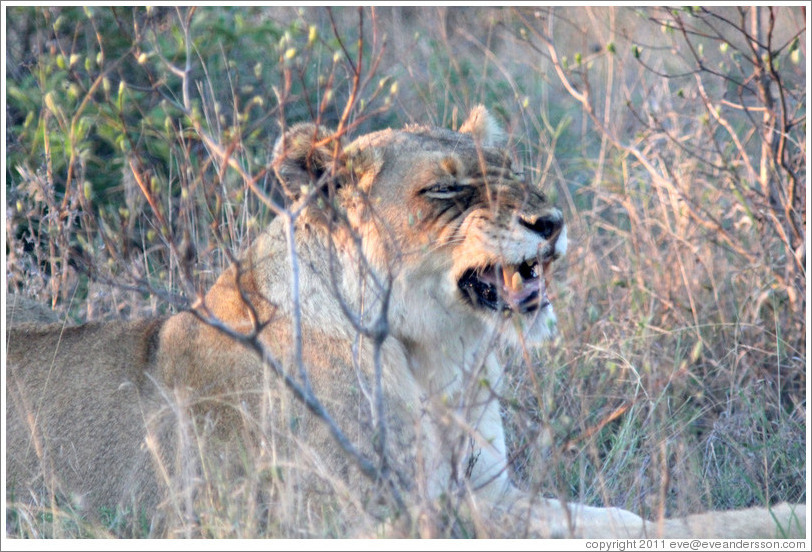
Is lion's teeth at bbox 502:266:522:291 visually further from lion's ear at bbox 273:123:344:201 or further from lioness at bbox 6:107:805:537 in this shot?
lion's ear at bbox 273:123:344:201

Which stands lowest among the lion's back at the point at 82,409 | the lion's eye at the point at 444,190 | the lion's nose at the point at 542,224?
the lion's back at the point at 82,409

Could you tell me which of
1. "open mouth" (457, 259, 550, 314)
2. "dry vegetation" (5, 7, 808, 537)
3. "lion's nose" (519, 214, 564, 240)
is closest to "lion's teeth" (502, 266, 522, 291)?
"open mouth" (457, 259, 550, 314)

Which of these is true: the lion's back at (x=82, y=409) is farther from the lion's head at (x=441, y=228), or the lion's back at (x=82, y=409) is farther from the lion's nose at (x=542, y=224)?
the lion's nose at (x=542, y=224)

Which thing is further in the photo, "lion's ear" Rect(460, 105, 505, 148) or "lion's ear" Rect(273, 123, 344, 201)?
"lion's ear" Rect(460, 105, 505, 148)

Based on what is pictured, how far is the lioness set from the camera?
3.12 meters

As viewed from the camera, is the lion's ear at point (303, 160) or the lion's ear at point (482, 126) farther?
the lion's ear at point (482, 126)

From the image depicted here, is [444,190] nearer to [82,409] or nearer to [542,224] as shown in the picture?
[542,224]

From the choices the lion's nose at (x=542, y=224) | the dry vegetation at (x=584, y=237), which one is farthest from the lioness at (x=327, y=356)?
the dry vegetation at (x=584, y=237)

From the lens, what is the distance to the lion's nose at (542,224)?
3254mm

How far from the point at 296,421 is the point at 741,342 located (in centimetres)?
240

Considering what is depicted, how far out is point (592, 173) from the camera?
7145 millimetres

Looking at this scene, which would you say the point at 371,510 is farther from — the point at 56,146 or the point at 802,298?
the point at 56,146

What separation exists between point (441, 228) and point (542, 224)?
33cm

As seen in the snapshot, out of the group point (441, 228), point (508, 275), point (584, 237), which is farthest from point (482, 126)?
point (584, 237)
